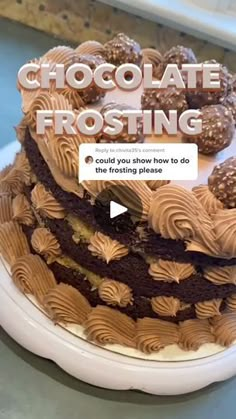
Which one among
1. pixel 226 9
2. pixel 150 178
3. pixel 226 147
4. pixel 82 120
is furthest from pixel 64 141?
pixel 226 9

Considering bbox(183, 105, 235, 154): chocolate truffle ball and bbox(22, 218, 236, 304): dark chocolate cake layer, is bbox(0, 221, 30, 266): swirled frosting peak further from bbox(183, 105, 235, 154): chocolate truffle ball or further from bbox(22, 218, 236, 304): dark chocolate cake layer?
bbox(183, 105, 235, 154): chocolate truffle ball

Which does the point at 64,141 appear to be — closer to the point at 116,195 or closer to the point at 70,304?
the point at 116,195

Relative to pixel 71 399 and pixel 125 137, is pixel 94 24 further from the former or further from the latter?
pixel 71 399

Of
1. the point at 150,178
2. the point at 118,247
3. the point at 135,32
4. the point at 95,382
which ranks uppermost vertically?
the point at 135,32

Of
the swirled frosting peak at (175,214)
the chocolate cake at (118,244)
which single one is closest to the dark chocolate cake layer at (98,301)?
the chocolate cake at (118,244)

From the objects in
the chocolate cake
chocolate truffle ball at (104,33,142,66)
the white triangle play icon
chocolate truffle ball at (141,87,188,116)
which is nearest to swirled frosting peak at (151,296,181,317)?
the chocolate cake

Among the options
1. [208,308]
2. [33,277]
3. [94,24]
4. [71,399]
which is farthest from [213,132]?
[94,24]
